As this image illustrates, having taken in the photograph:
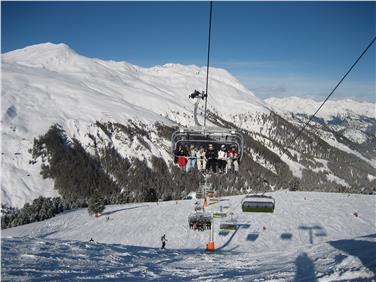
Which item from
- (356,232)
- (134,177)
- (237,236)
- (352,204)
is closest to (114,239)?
(237,236)

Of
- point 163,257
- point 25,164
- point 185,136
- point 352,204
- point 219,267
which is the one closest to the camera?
point 219,267

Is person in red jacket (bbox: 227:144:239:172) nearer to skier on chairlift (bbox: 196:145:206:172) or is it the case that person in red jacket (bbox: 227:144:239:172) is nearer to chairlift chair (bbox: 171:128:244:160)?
chairlift chair (bbox: 171:128:244:160)

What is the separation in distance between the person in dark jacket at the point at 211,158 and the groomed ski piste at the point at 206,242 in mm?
4811

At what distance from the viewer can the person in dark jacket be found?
23391 mm

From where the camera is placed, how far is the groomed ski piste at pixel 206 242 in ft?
48.3

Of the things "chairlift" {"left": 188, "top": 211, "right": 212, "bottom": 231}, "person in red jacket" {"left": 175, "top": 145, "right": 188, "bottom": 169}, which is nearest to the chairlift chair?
"person in red jacket" {"left": 175, "top": 145, "right": 188, "bottom": 169}

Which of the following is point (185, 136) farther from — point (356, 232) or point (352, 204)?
point (352, 204)

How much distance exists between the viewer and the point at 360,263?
13.8 metres

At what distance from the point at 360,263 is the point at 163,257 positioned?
10.4m

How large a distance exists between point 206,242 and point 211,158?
20187mm

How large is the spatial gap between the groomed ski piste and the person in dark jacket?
189 inches

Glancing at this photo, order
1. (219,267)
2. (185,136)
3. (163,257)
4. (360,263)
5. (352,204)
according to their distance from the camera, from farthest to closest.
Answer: (352,204) < (185,136) < (163,257) < (219,267) < (360,263)

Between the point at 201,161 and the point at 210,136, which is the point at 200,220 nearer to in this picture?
the point at 201,161

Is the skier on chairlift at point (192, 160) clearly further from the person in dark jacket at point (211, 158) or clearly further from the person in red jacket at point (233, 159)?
the person in red jacket at point (233, 159)
